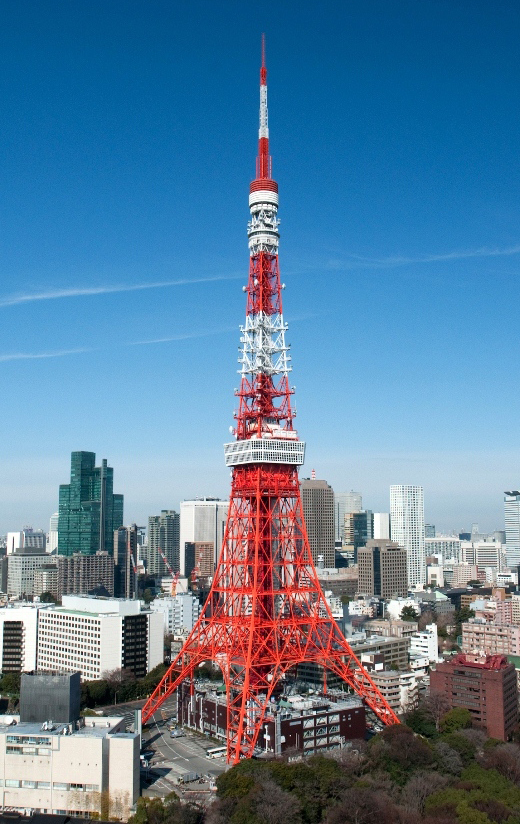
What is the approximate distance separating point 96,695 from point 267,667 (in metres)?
12.3

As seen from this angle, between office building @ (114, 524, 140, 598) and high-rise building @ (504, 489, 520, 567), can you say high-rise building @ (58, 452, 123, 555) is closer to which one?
office building @ (114, 524, 140, 598)

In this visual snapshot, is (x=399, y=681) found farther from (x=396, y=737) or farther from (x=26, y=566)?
(x=26, y=566)

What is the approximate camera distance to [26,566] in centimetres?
10338

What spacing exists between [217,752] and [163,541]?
342 ft

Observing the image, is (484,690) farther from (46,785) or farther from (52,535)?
(52,535)

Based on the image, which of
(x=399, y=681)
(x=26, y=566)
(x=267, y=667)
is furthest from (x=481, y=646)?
(x=26, y=566)

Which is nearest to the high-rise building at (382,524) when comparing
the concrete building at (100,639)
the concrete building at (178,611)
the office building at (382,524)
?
the office building at (382,524)

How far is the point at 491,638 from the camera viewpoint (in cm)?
5175

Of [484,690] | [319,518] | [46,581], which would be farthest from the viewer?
[319,518]

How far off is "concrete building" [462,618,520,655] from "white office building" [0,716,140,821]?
31292mm

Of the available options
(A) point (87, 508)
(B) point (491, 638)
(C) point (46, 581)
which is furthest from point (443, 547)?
(B) point (491, 638)

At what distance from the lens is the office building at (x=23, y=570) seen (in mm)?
102000

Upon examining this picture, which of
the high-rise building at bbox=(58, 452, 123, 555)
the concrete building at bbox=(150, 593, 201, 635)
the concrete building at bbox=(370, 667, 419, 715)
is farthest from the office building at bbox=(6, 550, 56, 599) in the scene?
the concrete building at bbox=(370, 667, 419, 715)

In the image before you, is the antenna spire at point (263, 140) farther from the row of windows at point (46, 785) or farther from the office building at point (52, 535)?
the office building at point (52, 535)
